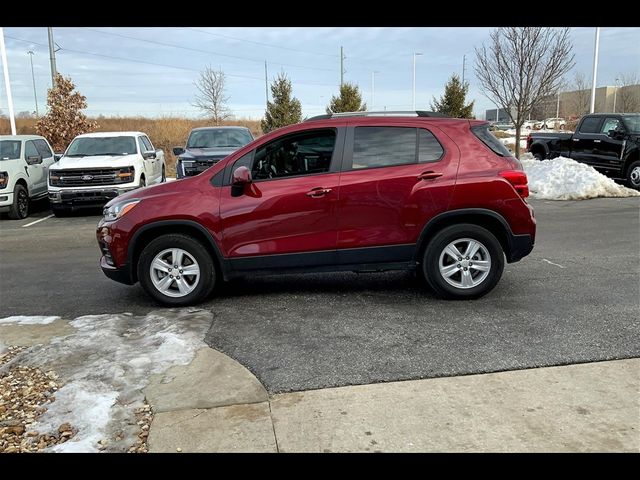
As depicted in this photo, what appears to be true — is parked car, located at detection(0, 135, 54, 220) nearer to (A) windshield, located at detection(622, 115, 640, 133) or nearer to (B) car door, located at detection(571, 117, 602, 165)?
(B) car door, located at detection(571, 117, 602, 165)

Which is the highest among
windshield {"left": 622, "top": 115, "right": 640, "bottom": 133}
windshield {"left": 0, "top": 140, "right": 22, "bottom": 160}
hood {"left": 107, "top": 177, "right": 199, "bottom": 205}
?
windshield {"left": 622, "top": 115, "right": 640, "bottom": 133}

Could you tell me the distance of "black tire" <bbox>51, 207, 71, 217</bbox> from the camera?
12.1 meters

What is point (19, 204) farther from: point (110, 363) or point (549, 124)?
point (549, 124)

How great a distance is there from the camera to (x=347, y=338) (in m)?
4.43

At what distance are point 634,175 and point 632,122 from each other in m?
1.40

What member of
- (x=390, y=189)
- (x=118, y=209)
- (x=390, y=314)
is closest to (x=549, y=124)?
(x=390, y=189)

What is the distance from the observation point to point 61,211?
41.5ft

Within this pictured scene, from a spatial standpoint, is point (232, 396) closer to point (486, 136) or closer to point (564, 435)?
point (564, 435)

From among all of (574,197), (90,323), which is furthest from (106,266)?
(574,197)

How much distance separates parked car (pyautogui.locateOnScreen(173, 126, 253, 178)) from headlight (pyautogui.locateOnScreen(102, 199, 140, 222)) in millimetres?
6742

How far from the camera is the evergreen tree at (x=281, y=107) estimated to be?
27.2 meters

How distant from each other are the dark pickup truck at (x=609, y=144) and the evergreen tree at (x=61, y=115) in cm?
1712

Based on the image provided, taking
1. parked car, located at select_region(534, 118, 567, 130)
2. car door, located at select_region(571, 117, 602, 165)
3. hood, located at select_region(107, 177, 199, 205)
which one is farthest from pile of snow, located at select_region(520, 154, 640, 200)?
parked car, located at select_region(534, 118, 567, 130)

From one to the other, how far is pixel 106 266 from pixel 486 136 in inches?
162
